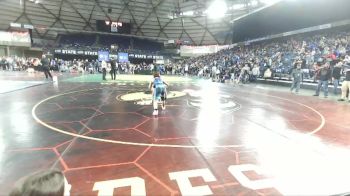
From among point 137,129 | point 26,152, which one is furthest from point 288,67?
point 26,152

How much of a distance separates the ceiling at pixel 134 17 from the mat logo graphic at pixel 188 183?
105 ft

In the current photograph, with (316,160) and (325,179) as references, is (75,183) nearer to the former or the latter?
(325,179)

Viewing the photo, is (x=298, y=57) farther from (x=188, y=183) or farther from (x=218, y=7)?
(x=188, y=183)

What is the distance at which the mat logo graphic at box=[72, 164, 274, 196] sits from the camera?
320 cm

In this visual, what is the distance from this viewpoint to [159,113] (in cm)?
792

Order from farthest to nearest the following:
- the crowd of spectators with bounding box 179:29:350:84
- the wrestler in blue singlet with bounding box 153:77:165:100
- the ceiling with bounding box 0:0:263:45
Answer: the ceiling with bounding box 0:0:263:45 < the crowd of spectators with bounding box 179:29:350:84 < the wrestler in blue singlet with bounding box 153:77:165:100

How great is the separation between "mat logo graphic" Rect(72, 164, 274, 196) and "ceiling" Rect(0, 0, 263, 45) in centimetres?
3205

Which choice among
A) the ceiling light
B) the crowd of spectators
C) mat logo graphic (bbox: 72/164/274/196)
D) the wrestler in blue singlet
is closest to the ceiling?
the ceiling light

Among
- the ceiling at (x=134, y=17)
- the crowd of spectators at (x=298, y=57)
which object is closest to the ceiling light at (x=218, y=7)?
the ceiling at (x=134, y=17)

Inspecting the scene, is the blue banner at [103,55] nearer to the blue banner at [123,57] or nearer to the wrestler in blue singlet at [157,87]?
the blue banner at [123,57]

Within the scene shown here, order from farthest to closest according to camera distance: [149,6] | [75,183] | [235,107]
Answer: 1. [149,6]
2. [235,107]
3. [75,183]

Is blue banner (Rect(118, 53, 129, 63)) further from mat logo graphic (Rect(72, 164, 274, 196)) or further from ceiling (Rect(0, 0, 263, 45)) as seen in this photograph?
mat logo graphic (Rect(72, 164, 274, 196))

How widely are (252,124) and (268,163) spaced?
8.85ft

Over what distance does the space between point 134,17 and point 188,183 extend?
143 feet
